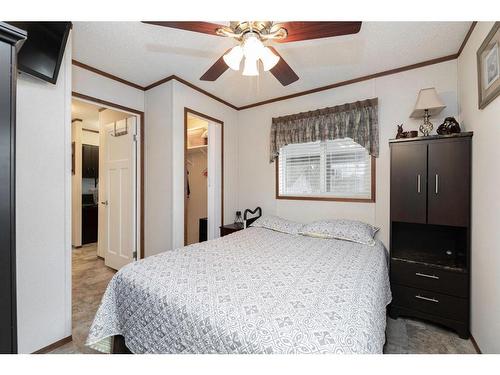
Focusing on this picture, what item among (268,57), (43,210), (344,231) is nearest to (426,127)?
(344,231)

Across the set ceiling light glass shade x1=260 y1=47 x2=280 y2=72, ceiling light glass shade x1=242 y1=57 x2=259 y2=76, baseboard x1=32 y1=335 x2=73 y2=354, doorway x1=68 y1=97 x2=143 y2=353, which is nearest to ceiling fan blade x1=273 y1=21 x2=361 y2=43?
ceiling light glass shade x1=260 y1=47 x2=280 y2=72

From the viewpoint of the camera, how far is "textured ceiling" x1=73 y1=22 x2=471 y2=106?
6.33ft

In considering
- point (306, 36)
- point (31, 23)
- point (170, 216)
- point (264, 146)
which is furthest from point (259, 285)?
point (264, 146)

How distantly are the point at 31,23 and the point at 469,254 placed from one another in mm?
3561

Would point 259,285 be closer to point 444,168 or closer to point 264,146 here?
point 444,168

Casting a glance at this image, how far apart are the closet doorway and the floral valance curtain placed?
85 cm

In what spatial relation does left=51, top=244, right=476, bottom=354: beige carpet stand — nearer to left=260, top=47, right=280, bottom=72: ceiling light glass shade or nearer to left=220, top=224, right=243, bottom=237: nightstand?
left=220, top=224, right=243, bottom=237: nightstand

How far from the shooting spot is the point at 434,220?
2.05 metres

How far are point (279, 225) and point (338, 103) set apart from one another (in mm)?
1696

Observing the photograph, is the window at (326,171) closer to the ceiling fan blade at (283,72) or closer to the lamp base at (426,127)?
the lamp base at (426,127)

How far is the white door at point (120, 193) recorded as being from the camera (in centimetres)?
311

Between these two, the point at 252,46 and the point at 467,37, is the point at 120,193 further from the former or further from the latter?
the point at 467,37

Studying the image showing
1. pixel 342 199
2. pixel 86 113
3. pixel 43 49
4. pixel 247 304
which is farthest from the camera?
pixel 86 113

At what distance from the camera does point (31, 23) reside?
146 centimetres
